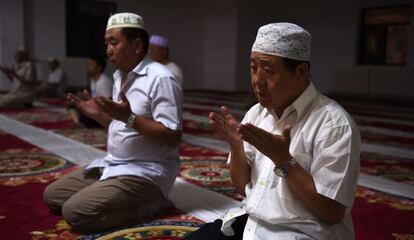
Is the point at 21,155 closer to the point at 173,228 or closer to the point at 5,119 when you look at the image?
the point at 173,228

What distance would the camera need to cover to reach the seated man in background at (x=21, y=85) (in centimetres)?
754

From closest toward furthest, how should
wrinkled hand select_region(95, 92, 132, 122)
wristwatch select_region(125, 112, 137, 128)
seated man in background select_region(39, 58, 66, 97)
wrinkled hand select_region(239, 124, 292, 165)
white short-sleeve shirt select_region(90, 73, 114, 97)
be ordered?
wrinkled hand select_region(239, 124, 292, 165)
wrinkled hand select_region(95, 92, 132, 122)
wristwatch select_region(125, 112, 137, 128)
white short-sleeve shirt select_region(90, 73, 114, 97)
seated man in background select_region(39, 58, 66, 97)

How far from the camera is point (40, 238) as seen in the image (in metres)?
1.96

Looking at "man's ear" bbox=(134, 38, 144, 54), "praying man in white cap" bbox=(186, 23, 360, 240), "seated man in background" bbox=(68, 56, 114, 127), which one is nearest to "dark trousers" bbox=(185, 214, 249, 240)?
"praying man in white cap" bbox=(186, 23, 360, 240)

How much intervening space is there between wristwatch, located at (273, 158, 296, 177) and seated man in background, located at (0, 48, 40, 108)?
7.24 metres

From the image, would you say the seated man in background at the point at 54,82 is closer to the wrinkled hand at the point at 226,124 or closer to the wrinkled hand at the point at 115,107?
the wrinkled hand at the point at 115,107

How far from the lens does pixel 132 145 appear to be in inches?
86.2

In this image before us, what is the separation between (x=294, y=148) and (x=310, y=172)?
0.08 metres

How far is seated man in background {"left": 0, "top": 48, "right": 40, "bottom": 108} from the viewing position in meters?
7.54

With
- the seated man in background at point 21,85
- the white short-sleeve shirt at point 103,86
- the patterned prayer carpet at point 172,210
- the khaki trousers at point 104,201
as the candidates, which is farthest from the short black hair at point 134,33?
the seated man in background at point 21,85

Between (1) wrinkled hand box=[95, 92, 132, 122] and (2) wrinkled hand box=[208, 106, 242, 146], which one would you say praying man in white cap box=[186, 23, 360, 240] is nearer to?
(2) wrinkled hand box=[208, 106, 242, 146]

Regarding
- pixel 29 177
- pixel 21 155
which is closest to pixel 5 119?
pixel 21 155

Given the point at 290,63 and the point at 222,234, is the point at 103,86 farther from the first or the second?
the point at 290,63

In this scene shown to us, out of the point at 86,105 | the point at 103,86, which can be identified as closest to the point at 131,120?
the point at 86,105
